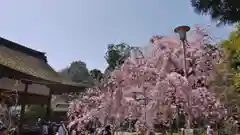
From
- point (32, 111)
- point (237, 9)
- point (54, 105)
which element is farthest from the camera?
point (54, 105)

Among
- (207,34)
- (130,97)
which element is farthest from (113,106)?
(207,34)

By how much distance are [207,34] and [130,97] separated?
204cm

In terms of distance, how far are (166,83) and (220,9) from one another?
4951 millimetres

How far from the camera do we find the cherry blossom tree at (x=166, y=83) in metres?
4.85

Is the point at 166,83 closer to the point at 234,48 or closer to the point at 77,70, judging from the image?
the point at 234,48

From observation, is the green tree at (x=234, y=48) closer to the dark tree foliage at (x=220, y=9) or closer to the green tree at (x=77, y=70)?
the dark tree foliage at (x=220, y=9)

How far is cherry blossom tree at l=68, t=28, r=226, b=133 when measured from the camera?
15.9 feet

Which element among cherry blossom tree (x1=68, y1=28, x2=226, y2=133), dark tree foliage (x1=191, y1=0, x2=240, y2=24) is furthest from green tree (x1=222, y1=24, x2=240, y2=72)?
cherry blossom tree (x1=68, y1=28, x2=226, y2=133)

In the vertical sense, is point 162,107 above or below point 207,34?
below

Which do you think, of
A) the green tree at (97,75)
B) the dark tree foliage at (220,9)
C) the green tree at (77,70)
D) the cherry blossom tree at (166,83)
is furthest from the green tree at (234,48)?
the green tree at (77,70)

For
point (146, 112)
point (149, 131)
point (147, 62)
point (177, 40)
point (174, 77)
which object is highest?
point (177, 40)

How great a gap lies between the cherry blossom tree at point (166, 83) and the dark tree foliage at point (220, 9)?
11.2 ft

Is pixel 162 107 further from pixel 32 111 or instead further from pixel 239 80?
pixel 32 111

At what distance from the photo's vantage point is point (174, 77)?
482 cm
